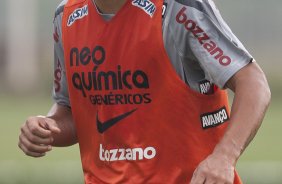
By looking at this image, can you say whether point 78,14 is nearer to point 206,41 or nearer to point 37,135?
point 37,135

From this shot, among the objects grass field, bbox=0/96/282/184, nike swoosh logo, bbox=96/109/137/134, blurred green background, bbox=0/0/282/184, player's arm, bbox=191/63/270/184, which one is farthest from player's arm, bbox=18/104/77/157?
blurred green background, bbox=0/0/282/184

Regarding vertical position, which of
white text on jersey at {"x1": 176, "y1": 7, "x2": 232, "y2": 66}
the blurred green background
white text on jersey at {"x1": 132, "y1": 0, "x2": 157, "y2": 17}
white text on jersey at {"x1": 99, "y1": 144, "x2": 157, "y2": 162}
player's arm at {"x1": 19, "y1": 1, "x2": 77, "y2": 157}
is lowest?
the blurred green background

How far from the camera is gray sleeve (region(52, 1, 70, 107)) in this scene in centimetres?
583

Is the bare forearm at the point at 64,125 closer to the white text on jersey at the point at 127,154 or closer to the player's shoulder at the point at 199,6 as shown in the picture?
the white text on jersey at the point at 127,154

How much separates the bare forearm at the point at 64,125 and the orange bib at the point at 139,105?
35cm

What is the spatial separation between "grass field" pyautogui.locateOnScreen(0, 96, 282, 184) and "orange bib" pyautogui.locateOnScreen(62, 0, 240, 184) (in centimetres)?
700

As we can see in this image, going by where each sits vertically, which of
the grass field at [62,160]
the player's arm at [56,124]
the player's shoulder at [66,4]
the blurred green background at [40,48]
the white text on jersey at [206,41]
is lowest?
the blurred green background at [40,48]

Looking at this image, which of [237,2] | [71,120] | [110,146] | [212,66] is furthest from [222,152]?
[237,2]

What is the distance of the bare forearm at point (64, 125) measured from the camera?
5.95 metres

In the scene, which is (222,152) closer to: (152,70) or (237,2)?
(152,70)

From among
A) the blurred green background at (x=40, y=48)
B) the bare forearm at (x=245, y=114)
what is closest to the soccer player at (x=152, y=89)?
the bare forearm at (x=245, y=114)

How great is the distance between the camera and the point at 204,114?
5270 millimetres

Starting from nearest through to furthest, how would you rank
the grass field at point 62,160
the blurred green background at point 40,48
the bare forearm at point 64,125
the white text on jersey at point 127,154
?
the white text on jersey at point 127,154 → the bare forearm at point 64,125 → the grass field at point 62,160 → the blurred green background at point 40,48

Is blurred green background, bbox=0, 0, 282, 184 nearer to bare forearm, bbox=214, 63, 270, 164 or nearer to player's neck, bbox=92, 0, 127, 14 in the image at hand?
→ player's neck, bbox=92, 0, 127, 14
